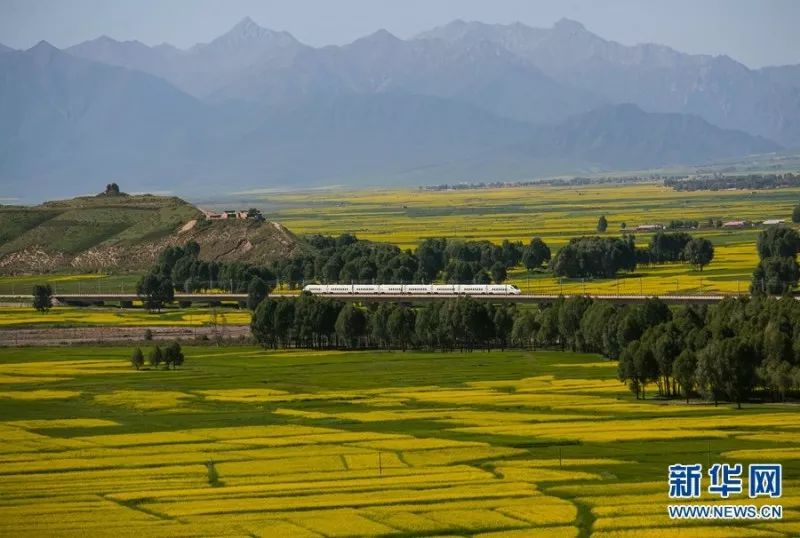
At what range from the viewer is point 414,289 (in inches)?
5443

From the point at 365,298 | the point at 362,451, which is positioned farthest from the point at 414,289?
the point at 362,451

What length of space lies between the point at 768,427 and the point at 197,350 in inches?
1976

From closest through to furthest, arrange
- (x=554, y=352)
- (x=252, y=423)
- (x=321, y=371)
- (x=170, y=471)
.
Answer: (x=170, y=471)
(x=252, y=423)
(x=321, y=371)
(x=554, y=352)

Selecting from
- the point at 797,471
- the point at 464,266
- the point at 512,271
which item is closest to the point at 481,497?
the point at 797,471

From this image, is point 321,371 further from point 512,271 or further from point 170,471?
point 512,271

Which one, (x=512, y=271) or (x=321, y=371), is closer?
(x=321, y=371)

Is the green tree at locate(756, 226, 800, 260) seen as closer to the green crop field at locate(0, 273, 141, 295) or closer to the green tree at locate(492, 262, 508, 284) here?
the green tree at locate(492, 262, 508, 284)

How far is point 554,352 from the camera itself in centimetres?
10406

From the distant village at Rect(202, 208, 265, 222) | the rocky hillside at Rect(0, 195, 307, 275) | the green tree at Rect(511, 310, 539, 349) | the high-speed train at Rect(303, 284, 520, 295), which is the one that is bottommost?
the green tree at Rect(511, 310, 539, 349)

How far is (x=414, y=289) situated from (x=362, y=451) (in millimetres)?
74354

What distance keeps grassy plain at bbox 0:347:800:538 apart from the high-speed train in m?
35.9

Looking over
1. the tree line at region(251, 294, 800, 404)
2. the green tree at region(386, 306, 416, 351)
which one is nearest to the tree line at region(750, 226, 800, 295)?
the tree line at region(251, 294, 800, 404)

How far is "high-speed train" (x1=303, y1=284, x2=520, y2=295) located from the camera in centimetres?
13225

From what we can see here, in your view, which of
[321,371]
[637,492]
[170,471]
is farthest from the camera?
[321,371]
